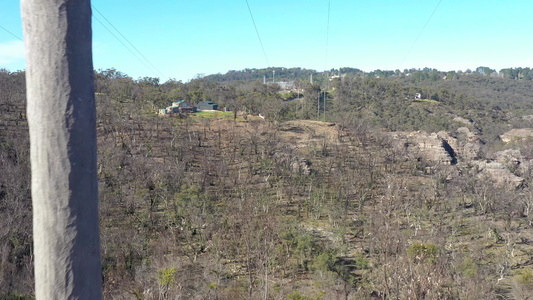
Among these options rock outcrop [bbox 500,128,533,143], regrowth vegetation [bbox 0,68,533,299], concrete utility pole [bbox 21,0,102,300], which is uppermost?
concrete utility pole [bbox 21,0,102,300]

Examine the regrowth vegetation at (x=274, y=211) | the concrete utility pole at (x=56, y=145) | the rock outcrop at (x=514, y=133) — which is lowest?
the regrowth vegetation at (x=274, y=211)

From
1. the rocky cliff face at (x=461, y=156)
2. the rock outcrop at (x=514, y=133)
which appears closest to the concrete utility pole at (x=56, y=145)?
the rocky cliff face at (x=461, y=156)

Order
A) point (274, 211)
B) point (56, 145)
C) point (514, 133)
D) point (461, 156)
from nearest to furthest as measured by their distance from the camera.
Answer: point (56, 145) → point (274, 211) → point (461, 156) → point (514, 133)

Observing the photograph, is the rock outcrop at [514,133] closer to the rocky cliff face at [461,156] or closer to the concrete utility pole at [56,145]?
the rocky cliff face at [461,156]

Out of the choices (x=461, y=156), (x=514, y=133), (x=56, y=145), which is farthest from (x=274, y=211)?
(x=514, y=133)

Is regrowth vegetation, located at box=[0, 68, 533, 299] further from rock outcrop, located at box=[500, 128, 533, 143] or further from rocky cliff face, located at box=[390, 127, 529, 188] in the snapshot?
rock outcrop, located at box=[500, 128, 533, 143]

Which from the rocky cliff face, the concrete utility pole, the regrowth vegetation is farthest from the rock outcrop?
the concrete utility pole

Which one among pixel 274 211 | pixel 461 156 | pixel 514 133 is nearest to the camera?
pixel 274 211

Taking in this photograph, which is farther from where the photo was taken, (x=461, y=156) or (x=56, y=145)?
(x=461, y=156)

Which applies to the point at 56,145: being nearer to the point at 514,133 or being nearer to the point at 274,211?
the point at 274,211
